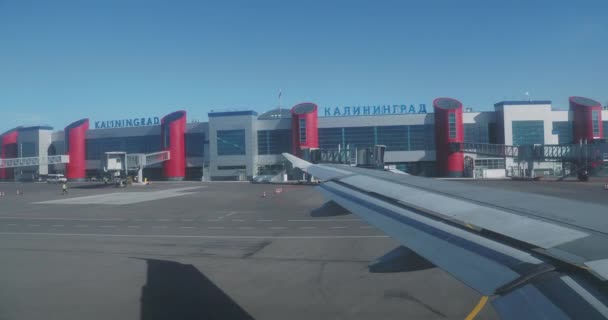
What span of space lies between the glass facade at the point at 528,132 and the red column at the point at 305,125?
33.1m

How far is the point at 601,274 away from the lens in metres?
2.60

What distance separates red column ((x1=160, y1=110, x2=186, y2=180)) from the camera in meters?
73.0

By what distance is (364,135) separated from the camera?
6856 centimetres

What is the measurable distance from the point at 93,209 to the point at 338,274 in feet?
76.4

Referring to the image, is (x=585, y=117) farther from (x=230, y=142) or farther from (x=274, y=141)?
(x=230, y=142)

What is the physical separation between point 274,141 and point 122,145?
1296 inches

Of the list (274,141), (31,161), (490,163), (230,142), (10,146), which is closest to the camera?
(490,163)

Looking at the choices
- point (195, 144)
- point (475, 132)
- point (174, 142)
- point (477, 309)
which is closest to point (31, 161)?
point (174, 142)

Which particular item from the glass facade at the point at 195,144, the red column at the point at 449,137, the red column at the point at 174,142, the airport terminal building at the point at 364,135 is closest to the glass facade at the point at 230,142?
the airport terminal building at the point at 364,135

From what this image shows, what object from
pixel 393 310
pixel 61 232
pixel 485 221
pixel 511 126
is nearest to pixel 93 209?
pixel 61 232

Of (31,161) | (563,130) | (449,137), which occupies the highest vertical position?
(563,130)

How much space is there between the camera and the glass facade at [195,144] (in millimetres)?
77000

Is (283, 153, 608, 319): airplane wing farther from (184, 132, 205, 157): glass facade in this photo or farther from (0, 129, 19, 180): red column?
(0, 129, 19, 180): red column

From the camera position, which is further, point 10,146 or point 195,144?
point 10,146
